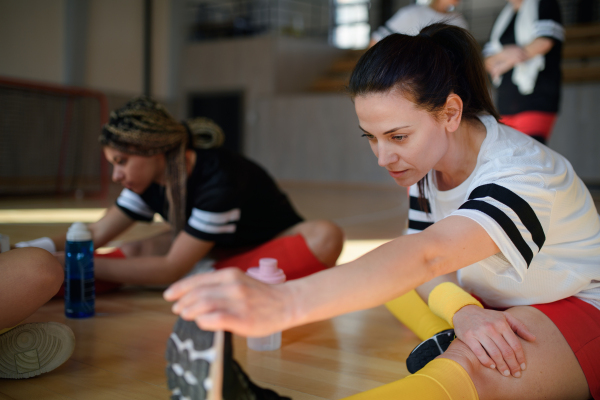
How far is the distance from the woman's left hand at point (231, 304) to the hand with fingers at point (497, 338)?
38 cm

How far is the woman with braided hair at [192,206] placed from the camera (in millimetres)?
1428

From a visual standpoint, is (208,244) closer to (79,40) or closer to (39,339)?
(39,339)

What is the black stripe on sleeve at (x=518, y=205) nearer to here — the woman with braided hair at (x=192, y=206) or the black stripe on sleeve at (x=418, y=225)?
the black stripe on sleeve at (x=418, y=225)

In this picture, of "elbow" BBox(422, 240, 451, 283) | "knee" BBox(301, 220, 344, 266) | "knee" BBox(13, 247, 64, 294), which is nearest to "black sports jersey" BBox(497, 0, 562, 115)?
"knee" BBox(301, 220, 344, 266)

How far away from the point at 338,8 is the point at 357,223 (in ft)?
20.4

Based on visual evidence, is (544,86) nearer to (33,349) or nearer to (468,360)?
(468,360)

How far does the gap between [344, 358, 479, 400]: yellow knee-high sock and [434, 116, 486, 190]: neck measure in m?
0.32

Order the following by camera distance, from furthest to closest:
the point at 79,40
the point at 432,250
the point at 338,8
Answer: the point at 338,8, the point at 79,40, the point at 432,250

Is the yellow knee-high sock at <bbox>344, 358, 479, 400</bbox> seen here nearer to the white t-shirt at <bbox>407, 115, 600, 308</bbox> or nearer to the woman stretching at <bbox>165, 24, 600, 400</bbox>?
the woman stretching at <bbox>165, 24, 600, 400</bbox>

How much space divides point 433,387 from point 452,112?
39 cm

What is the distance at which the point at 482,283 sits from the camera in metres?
0.95

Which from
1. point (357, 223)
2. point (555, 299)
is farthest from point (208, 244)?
point (357, 223)

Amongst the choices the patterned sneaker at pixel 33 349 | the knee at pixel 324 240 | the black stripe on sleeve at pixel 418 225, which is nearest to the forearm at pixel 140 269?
the knee at pixel 324 240

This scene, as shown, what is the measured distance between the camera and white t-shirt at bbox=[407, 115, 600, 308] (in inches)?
27.6
